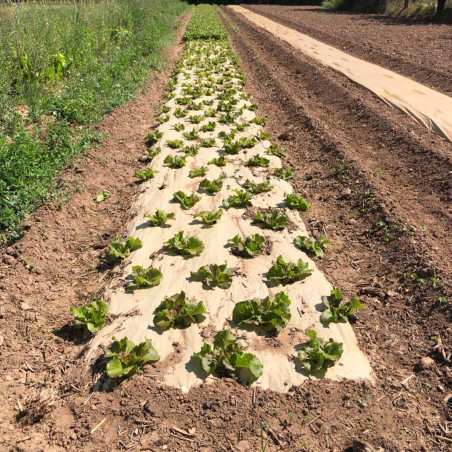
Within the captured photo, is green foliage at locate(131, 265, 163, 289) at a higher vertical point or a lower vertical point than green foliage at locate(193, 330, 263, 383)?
higher

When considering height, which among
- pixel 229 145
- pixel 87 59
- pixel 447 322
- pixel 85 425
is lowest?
pixel 85 425

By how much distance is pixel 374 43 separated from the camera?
18031 mm

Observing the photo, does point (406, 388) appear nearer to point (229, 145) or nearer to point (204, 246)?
point (204, 246)

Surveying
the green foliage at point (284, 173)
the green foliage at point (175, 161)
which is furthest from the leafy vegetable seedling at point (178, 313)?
the green foliage at point (175, 161)

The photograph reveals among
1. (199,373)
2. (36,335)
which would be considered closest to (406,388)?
(199,373)

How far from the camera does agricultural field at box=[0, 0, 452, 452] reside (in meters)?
3.21

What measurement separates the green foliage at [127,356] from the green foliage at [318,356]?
1.34 metres

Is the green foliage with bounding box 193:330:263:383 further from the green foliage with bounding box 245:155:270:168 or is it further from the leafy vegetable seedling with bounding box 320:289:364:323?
the green foliage with bounding box 245:155:270:168

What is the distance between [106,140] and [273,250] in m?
4.44

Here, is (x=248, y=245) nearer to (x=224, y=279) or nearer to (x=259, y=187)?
(x=224, y=279)

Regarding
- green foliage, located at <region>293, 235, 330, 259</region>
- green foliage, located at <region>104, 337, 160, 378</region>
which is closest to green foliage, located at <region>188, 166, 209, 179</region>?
green foliage, located at <region>293, 235, 330, 259</region>

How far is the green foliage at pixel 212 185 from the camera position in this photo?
6.47 meters

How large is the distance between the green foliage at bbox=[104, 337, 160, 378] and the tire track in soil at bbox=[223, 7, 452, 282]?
11.1 ft

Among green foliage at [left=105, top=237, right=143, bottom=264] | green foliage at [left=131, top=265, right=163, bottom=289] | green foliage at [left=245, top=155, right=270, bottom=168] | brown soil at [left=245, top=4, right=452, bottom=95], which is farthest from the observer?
brown soil at [left=245, top=4, right=452, bottom=95]
